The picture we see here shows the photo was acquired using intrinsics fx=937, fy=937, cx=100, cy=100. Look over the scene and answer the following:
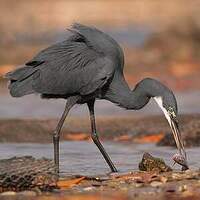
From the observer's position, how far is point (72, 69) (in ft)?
32.2

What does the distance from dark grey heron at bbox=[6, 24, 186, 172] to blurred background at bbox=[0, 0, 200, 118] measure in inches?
223

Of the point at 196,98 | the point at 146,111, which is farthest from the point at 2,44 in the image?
the point at 146,111

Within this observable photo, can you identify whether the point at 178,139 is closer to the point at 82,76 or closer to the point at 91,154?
the point at 82,76

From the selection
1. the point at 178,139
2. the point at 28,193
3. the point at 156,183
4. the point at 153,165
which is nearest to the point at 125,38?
the point at 178,139

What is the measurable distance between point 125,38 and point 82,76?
26.5m

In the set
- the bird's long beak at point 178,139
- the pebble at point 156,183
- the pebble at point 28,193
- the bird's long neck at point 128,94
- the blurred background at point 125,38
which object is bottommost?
the pebble at point 28,193

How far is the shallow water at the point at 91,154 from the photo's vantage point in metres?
9.98

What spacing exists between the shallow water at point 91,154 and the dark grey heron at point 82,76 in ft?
0.88

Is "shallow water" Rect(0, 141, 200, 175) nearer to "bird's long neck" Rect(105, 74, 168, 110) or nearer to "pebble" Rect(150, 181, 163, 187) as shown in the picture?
"bird's long neck" Rect(105, 74, 168, 110)

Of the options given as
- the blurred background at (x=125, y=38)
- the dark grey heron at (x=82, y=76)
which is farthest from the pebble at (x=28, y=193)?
the blurred background at (x=125, y=38)

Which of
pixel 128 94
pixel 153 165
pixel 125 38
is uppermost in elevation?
pixel 125 38

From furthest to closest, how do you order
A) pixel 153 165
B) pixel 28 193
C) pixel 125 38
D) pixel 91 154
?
pixel 125 38 < pixel 91 154 < pixel 153 165 < pixel 28 193

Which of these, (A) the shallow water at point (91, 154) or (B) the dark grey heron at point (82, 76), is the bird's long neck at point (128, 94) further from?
(A) the shallow water at point (91, 154)

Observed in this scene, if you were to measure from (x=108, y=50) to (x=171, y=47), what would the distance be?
18.0 m
